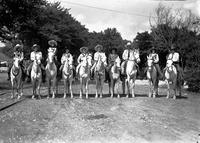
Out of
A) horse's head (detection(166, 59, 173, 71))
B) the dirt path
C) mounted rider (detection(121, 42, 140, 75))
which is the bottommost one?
the dirt path

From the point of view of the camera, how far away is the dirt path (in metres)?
11.8

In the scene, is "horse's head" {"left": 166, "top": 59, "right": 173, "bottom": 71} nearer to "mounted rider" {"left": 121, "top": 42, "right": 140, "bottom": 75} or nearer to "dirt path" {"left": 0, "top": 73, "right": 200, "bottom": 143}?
"mounted rider" {"left": 121, "top": 42, "right": 140, "bottom": 75}

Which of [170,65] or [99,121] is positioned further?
[170,65]

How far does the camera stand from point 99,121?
14.3 meters

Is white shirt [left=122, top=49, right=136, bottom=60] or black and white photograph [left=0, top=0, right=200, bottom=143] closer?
black and white photograph [left=0, top=0, right=200, bottom=143]

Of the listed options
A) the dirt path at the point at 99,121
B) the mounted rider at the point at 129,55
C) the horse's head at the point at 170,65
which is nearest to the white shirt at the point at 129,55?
the mounted rider at the point at 129,55

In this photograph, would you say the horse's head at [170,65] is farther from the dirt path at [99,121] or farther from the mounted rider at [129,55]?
the dirt path at [99,121]

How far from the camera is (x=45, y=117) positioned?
15.0 metres

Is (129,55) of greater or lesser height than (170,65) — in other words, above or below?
above

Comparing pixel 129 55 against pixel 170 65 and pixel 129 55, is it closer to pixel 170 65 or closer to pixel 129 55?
pixel 129 55

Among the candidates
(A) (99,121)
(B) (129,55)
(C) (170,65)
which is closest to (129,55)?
(B) (129,55)

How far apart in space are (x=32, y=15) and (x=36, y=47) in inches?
666

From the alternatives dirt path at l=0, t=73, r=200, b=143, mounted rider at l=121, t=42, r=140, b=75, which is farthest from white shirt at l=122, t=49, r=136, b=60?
dirt path at l=0, t=73, r=200, b=143

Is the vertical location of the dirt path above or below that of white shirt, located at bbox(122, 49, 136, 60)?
below
